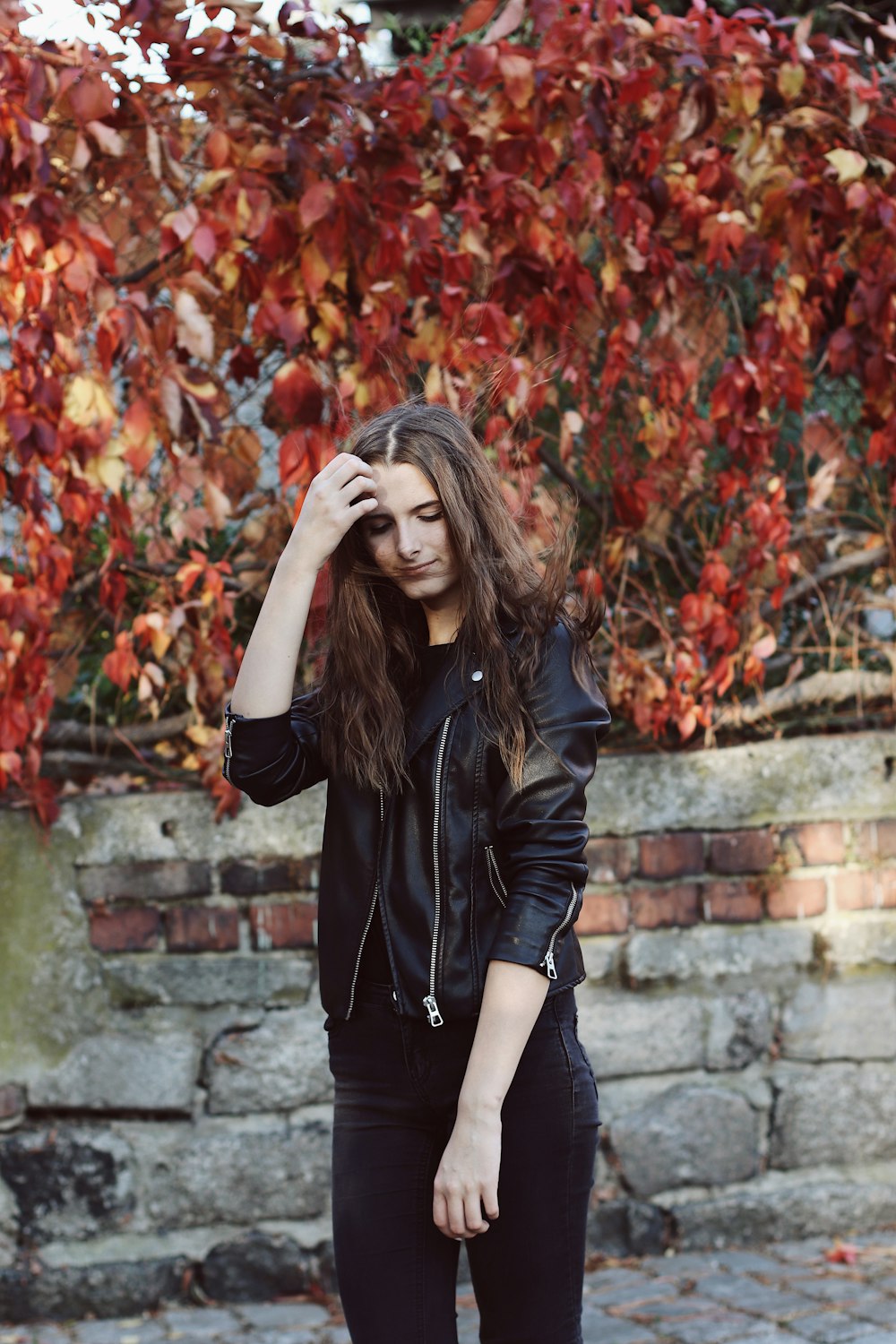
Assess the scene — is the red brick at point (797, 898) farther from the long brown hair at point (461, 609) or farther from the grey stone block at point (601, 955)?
the long brown hair at point (461, 609)

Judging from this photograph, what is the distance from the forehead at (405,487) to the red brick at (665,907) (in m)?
1.81

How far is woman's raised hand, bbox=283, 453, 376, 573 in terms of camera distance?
1791 millimetres

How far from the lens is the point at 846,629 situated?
11.8 feet

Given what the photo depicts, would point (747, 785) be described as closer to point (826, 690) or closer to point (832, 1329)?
point (826, 690)

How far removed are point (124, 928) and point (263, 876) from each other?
34cm

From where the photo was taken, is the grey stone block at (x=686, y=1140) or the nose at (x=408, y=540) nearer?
the nose at (x=408, y=540)

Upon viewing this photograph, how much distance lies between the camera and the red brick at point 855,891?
3502mm

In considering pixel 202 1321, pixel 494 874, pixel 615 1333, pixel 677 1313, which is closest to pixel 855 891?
pixel 677 1313

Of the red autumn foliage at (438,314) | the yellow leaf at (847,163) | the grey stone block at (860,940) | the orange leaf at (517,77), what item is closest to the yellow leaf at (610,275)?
the red autumn foliage at (438,314)

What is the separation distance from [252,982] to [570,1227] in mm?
1558

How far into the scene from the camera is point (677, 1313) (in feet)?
9.80

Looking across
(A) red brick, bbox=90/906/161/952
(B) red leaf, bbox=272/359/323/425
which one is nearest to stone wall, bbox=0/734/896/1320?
(A) red brick, bbox=90/906/161/952

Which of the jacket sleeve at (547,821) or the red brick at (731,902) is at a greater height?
the jacket sleeve at (547,821)

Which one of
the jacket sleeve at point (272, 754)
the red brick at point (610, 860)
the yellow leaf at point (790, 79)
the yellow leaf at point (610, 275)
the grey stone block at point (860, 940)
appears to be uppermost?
the yellow leaf at point (790, 79)
